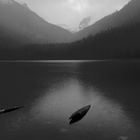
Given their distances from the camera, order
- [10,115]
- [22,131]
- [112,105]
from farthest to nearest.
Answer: [112,105] → [10,115] → [22,131]

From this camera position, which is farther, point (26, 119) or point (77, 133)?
point (26, 119)

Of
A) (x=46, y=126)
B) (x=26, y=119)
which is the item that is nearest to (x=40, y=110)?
(x=26, y=119)

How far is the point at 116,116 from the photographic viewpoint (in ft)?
147

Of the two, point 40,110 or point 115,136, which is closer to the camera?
point 115,136

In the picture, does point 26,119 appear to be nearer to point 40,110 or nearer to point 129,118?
point 40,110

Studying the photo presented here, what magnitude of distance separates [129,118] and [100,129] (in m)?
10.1

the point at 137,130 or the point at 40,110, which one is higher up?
the point at 40,110

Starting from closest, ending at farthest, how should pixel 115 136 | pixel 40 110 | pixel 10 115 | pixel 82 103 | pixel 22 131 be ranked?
pixel 115 136
pixel 22 131
pixel 10 115
pixel 40 110
pixel 82 103

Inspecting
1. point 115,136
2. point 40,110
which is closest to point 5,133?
point 40,110

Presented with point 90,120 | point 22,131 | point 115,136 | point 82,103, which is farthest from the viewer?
point 82,103

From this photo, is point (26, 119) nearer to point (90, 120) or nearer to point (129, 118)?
point (90, 120)

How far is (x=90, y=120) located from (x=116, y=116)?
676 cm

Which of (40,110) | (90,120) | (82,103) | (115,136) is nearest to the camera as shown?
(115,136)

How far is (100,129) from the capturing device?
36594mm
